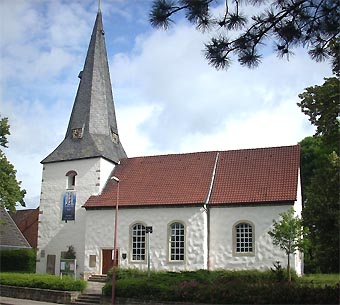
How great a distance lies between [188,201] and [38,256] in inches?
459

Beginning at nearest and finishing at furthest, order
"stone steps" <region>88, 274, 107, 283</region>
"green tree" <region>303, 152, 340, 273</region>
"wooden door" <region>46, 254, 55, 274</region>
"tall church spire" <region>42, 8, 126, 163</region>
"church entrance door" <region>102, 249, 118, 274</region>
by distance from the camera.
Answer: "green tree" <region>303, 152, 340, 273</region> < "stone steps" <region>88, 274, 107, 283</region> < "church entrance door" <region>102, 249, 118, 274</region> < "wooden door" <region>46, 254, 55, 274</region> < "tall church spire" <region>42, 8, 126, 163</region>

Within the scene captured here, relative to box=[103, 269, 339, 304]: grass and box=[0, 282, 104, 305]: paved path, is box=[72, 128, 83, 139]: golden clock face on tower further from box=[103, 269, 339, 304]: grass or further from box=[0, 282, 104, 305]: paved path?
box=[103, 269, 339, 304]: grass

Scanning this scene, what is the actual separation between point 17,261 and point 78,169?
860 cm

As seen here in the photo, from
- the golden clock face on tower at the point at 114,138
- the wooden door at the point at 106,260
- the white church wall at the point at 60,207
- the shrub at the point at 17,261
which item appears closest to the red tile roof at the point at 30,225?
the shrub at the point at 17,261

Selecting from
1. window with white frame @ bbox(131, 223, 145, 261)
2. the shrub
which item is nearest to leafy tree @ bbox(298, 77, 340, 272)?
window with white frame @ bbox(131, 223, 145, 261)

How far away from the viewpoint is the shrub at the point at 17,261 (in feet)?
112

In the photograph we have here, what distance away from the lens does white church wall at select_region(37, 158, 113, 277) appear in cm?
3144

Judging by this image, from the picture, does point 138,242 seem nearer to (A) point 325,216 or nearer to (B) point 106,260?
(B) point 106,260

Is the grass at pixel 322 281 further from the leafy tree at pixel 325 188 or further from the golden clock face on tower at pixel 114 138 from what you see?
the golden clock face on tower at pixel 114 138

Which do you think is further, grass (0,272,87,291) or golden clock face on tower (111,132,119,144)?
golden clock face on tower (111,132,119,144)

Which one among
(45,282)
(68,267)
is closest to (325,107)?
(45,282)

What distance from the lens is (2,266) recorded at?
112ft

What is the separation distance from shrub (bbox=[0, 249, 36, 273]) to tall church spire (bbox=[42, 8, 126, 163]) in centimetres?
713

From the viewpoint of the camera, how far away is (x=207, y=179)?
29.8 meters
